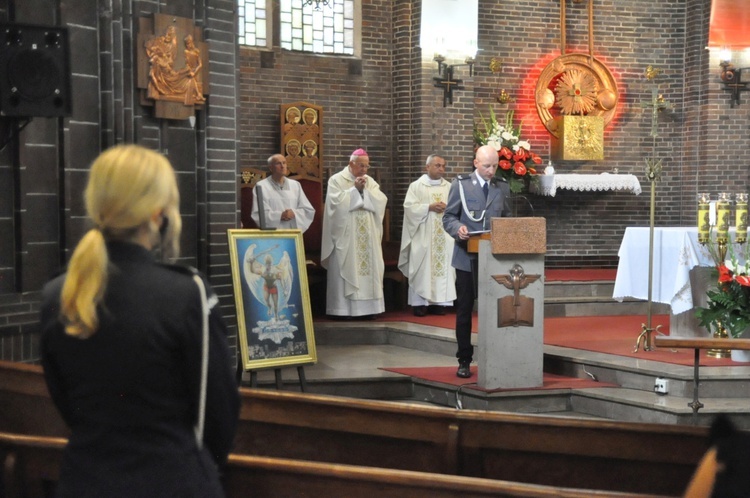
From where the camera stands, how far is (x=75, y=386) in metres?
2.31

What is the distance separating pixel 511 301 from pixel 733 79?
297 inches

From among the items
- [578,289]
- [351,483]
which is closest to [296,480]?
[351,483]

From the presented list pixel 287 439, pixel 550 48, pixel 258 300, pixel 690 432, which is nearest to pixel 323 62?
pixel 550 48

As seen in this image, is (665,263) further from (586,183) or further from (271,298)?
(586,183)

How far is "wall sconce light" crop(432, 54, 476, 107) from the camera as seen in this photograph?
12.0 meters

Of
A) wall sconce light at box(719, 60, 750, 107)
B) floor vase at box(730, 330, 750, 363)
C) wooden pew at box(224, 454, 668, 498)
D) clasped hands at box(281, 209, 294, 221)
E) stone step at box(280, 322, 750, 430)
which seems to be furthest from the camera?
wall sconce light at box(719, 60, 750, 107)

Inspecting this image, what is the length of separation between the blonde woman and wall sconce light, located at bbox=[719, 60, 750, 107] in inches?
480

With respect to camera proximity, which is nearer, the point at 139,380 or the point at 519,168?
the point at 139,380

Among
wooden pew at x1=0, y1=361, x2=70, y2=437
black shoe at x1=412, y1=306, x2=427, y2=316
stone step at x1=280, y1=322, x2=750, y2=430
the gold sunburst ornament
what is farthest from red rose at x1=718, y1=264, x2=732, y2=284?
the gold sunburst ornament

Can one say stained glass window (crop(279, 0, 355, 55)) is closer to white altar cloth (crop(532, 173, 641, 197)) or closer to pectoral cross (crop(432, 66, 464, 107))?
pectoral cross (crop(432, 66, 464, 107))

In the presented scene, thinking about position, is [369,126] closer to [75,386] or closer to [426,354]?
[426,354]

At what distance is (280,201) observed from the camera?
10.3 metres

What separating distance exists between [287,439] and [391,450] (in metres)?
0.49

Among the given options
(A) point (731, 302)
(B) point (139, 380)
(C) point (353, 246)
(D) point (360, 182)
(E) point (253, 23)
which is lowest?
(A) point (731, 302)
